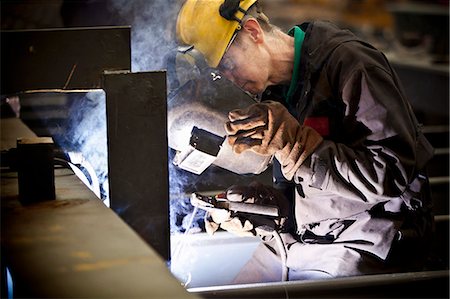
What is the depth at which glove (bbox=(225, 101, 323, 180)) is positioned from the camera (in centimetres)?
162

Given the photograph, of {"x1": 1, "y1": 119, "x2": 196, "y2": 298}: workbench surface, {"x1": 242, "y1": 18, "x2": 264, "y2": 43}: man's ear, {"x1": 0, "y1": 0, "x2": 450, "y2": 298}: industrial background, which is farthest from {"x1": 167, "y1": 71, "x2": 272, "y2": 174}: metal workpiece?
{"x1": 1, "y1": 119, "x2": 196, "y2": 298}: workbench surface

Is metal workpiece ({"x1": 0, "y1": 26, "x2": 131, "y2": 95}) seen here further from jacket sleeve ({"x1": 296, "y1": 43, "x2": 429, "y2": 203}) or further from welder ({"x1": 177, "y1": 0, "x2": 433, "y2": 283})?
jacket sleeve ({"x1": 296, "y1": 43, "x2": 429, "y2": 203})

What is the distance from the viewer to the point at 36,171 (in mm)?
1438

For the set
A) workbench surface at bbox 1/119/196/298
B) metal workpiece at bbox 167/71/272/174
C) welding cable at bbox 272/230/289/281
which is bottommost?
welding cable at bbox 272/230/289/281

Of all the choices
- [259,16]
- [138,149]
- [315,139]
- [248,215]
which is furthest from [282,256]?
[259,16]

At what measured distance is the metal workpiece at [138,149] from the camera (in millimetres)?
1545

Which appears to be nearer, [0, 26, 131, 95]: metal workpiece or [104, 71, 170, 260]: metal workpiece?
[104, 71, 170, 260]: metal workpiece

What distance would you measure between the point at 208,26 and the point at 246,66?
12 cm

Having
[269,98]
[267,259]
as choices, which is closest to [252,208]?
[267,259]

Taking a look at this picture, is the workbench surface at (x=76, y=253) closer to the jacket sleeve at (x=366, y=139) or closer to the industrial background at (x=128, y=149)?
the industrial background at (x=128, y=149)

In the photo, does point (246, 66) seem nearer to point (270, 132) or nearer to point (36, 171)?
point (270, 132)

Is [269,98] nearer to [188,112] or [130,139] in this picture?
[188,112]

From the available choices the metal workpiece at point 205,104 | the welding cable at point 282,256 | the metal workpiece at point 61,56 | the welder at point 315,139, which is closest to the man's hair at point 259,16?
the welder at point 315,139

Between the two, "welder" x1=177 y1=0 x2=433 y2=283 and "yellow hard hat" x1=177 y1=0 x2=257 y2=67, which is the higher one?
"yellow hard hat" x1=177 y1=0 x2=257 y2=67
